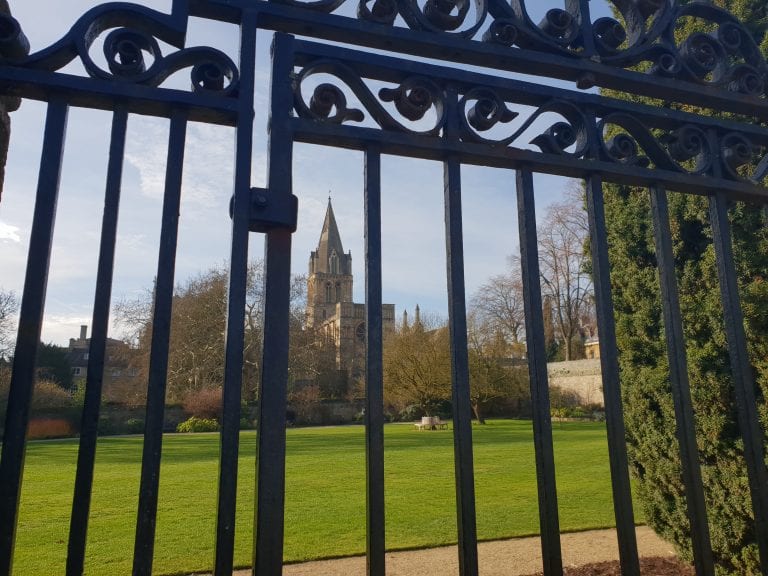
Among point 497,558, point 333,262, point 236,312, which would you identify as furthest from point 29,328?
point 333,262

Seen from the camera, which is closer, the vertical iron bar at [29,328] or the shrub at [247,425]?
the vertical iron bar at [29,328]

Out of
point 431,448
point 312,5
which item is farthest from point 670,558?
point 431,448

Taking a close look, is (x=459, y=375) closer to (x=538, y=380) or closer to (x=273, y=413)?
(x=538, y=380)

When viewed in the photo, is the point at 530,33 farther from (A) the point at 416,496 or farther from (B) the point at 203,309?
(B) the point at 203,309

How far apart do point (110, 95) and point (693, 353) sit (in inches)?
186

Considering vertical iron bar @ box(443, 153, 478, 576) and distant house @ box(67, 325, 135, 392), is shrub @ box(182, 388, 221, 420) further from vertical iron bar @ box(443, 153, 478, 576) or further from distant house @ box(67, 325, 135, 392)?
vertical iron bar @ box(443, 153, 478, 576)

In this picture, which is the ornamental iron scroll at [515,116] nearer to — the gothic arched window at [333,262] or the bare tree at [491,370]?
the bare tree at [491,370]

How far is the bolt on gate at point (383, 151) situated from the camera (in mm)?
1605

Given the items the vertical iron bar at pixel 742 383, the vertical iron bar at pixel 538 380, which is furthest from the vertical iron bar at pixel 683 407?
the vertical iron bar at pixel 538 380

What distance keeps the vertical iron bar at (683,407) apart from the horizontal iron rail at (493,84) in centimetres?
38

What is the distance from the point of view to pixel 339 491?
9500mm

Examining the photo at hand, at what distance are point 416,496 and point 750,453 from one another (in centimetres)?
771

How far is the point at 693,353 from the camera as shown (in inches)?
188

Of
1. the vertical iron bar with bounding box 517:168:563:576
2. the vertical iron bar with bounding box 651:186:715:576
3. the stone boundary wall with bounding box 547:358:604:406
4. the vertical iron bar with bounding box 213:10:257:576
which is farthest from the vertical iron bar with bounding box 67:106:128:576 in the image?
the stone boundary wall with bounding box 547:358:604:406
